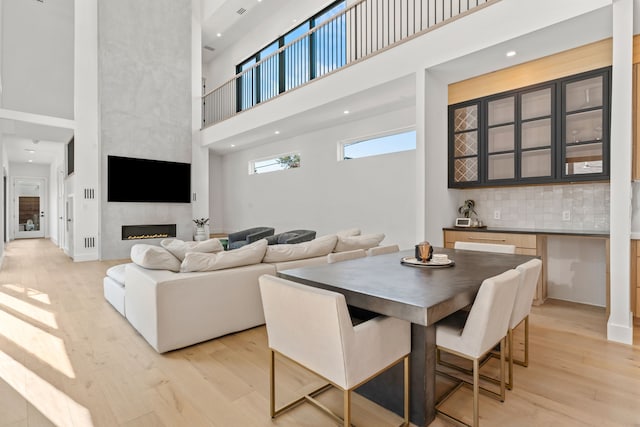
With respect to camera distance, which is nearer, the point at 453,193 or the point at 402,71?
the point at 402,71

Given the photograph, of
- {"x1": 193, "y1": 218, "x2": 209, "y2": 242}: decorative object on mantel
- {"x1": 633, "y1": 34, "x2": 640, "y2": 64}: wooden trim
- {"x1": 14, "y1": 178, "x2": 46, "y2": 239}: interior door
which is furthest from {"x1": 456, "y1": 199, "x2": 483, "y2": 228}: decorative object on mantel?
{"x1": 14, "y1": 178, "x2": 46, "y2": 239}: interior door

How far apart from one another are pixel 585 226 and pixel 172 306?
429 cm

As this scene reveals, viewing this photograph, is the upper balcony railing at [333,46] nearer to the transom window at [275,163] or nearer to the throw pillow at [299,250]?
the transom window at [275,163]

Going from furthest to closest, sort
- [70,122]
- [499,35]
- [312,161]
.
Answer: [312,161], [70,122], [499,35]

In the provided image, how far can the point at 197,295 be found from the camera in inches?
104

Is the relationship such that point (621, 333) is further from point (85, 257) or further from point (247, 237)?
point (85, 257)

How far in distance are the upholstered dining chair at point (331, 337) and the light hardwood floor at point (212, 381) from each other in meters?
0.43

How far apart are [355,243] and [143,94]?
22.7 feet

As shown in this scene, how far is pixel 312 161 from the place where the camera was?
299 inches

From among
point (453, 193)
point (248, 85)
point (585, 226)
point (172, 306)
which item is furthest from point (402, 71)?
point (248, 85)

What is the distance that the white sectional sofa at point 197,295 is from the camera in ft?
8.28

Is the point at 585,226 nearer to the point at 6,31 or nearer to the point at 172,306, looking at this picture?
the point at 172,306

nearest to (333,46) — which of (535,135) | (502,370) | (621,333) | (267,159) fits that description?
(267,159)

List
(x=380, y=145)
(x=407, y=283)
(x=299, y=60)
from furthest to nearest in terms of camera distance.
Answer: (x=299, y=60), (x=380, y=145), (x=407, y=283)
